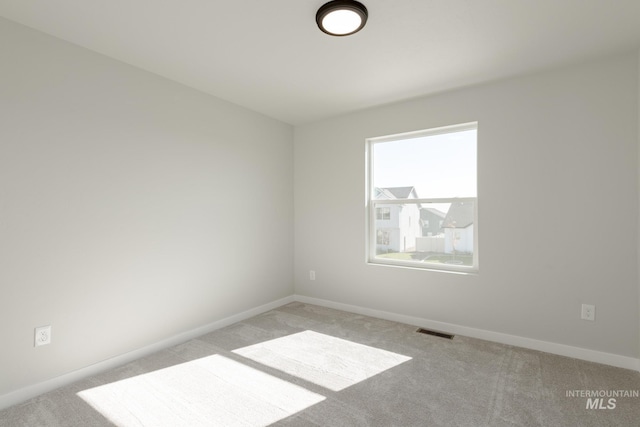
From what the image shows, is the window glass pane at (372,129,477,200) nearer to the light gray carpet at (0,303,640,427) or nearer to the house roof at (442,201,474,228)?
the house roof at (442,201,474,228)

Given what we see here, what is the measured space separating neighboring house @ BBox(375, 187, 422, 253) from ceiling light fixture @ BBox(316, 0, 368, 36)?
6.48ft

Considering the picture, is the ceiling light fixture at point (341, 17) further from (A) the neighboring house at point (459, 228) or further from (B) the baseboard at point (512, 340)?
(B) the baseboard at point (512, 340)

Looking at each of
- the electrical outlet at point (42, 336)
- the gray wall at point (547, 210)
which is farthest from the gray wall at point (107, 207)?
the gray wall at point (547, 210)

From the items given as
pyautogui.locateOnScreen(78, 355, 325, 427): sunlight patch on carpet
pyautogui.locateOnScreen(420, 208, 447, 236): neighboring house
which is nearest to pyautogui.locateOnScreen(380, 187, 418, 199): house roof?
pyautogui.locateOnScreen(420, 208, 447, 236): neighboring house

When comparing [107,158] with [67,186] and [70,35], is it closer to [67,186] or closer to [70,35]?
[67,186]

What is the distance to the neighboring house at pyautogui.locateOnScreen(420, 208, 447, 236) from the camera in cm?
342

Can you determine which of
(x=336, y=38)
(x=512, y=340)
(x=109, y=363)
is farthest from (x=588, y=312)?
(x=109, y=363)

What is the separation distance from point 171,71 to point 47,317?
2135 millimetres

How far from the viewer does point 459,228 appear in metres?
3.30

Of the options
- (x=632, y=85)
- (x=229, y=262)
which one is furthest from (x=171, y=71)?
(x=632, y=85)

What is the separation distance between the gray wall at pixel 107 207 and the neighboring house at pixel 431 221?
6.55 ft

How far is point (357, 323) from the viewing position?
3.51 meters

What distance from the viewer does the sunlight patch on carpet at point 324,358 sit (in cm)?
239

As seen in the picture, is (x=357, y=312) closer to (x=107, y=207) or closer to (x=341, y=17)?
(x=107, y=207)
